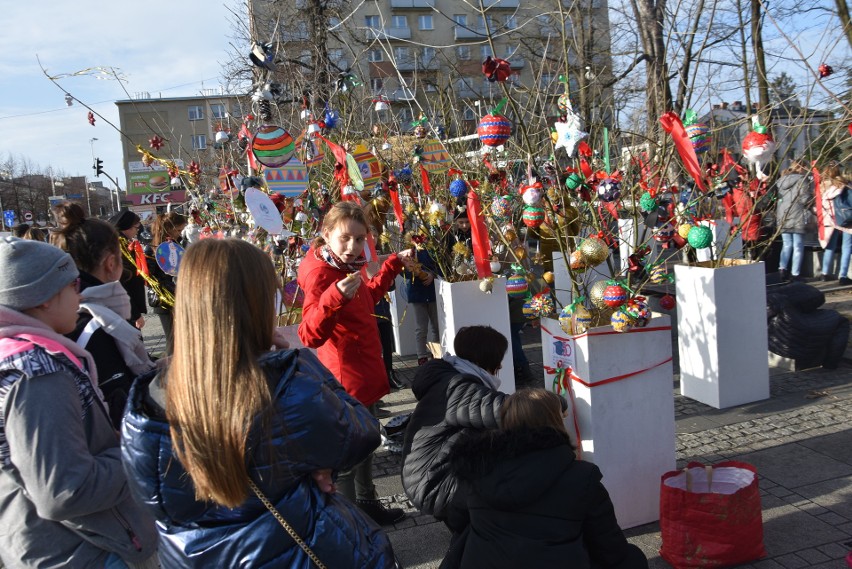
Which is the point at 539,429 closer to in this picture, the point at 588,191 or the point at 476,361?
the point at 476,361

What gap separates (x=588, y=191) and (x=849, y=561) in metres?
2.19

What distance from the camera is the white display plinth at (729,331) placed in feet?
16.9

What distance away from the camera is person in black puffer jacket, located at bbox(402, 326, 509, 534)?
2.97 m

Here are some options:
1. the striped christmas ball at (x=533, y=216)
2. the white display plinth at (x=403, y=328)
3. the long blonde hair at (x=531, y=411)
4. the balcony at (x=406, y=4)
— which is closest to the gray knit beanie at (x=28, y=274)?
the long blonde hair at (x=531, y=411)

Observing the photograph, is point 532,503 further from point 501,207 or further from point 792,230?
point 792,230

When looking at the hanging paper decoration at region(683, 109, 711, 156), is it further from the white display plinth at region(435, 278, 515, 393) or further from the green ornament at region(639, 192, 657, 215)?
the white display plinth at region(435, 278, 515, 393)

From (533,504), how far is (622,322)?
1493 millimetres

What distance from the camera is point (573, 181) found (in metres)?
3.81

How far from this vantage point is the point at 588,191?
3.87m

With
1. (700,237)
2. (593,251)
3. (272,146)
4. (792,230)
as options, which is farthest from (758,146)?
(792,230)

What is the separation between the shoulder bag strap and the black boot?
223 centimetres

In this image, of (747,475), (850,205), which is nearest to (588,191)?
(747,475)

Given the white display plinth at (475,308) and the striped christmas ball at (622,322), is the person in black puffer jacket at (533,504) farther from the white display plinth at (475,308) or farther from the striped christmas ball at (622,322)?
the white display plinth at (475,308)

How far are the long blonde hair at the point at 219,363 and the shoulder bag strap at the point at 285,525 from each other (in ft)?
0.09
